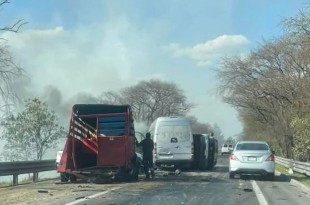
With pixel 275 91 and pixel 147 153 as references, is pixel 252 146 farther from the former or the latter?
pixel 275 91

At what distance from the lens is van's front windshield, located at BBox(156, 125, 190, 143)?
27.2 meters

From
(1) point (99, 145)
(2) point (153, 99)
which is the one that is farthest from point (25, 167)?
(2) point (153, 99)

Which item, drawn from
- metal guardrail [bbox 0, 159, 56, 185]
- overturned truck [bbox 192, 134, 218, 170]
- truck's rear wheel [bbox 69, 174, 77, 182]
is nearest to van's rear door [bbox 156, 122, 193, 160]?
overturned truck [bbox 192, 134, 218, 170]

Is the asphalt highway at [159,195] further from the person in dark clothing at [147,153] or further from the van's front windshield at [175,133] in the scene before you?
the van's front windshield at [175,133]

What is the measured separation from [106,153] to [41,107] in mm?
17544

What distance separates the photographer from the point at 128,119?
2009 centimetres

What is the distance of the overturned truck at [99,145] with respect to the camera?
19781 mm

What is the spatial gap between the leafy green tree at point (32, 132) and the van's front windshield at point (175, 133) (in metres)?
10.6

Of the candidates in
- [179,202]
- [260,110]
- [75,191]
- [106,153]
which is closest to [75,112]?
[106,153]

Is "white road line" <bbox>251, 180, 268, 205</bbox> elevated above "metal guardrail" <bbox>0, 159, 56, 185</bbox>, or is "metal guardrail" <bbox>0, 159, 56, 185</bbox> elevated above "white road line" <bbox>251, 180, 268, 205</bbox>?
"metal guardrail" <bbox>0, 159, 56, 185</bbox>

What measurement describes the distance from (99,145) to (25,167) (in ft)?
12.0

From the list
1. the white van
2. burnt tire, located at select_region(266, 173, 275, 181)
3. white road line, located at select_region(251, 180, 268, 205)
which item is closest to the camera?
white road line, located at select_region(251, 180, 268, 205)

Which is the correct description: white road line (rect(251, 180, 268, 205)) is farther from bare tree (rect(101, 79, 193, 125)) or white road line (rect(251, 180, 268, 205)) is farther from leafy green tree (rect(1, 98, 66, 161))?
bare tree (rect(101, 79, 193, 125))

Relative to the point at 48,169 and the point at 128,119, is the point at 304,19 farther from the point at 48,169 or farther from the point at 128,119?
the point at 48,169
